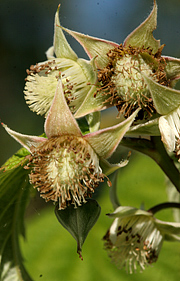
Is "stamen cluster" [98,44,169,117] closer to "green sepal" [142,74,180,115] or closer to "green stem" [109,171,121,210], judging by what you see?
"green sepal" [142,74,180,115]

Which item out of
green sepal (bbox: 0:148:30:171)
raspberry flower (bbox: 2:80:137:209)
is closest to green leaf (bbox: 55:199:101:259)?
raspberry flower (bbox: 2:80:137:209)

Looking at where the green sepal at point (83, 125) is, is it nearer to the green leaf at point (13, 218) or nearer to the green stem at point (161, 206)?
the green leaf at point (13, 218)

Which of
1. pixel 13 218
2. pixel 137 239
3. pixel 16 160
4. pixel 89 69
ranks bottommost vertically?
pixel 137 239

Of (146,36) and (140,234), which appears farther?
(140,234)

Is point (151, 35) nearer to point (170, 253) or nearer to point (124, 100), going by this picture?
point (124, 100)

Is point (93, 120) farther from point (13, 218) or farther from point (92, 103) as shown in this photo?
point (13, 218)

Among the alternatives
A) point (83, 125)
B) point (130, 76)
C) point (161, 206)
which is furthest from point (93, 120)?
point (161, 206)

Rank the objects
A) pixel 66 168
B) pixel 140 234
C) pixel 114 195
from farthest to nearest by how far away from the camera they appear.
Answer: pixel 114 195, pixel 140 234, pixel 66 168
